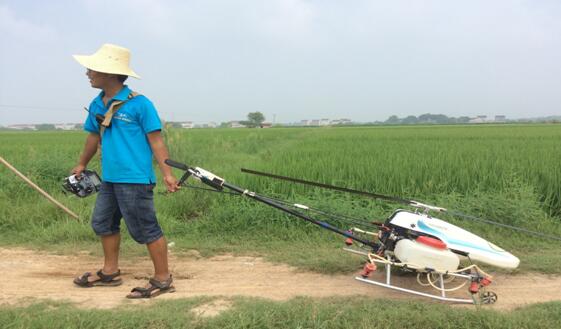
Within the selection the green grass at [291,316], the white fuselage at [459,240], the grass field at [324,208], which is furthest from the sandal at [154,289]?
the white fuselage at [459,240]

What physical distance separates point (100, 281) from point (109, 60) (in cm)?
161

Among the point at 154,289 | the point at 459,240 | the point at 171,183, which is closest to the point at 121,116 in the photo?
the point at 171,183

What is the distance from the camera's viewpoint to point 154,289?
9.16ft

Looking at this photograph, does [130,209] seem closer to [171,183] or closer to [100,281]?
[171,183]

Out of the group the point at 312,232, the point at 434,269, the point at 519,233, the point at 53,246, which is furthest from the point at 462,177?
the point at 53,246

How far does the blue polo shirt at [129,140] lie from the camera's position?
2695 millimetres

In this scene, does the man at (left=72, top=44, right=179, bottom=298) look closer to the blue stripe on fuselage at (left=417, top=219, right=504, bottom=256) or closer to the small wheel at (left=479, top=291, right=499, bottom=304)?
the blue stripe on fuselage at (left=417, top=219, right=504, bottom=256)

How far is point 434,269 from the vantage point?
2611 mm

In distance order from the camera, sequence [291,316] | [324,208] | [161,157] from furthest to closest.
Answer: [324,208], [161,157], [291,316]

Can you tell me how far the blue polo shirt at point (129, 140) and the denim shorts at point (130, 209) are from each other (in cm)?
8

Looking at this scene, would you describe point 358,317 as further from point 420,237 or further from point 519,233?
point 519,233

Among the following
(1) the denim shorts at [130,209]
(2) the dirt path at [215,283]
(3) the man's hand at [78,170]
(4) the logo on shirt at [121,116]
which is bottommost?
(2) the dirt path at [215,283]

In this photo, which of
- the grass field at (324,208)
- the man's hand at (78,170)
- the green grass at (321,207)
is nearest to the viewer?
the grass field at (324,208)

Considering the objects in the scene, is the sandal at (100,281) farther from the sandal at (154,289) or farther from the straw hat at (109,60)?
the straw hat at (109,60)
